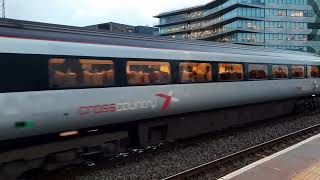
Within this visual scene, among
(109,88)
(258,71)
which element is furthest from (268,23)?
(109,88)

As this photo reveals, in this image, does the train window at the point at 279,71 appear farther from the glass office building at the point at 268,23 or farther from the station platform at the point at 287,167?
the glass office building at the point at 268,23

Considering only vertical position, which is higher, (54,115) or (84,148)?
(54,115)

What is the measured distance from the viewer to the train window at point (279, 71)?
56.0 ft

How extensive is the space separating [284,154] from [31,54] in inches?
274

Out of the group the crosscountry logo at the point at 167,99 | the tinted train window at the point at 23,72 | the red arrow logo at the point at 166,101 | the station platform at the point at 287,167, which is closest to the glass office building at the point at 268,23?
the crosscountry logo at the point at 167,99

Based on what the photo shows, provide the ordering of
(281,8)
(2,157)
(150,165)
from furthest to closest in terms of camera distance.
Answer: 1. (281,8)
2. (150,165)
3. (2,157)

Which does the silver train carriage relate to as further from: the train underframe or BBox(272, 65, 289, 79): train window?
BBox(272, 65, 289, 79): train window

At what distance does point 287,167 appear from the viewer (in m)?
9.48

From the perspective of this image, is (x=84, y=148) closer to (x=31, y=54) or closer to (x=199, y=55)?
(x=31, y=54)

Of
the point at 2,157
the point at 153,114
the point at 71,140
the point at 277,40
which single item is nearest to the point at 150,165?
the point at 153,114

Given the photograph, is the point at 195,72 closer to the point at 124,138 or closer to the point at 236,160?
the point at 236,160

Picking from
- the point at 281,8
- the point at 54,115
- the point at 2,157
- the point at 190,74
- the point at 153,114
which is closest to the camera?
the point at 2,157

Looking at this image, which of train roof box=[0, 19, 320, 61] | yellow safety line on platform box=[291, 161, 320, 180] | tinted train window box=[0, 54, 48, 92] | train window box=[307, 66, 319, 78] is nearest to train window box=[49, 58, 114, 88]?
tinted train window box=[0, 54, 48, 92]

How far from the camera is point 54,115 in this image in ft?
28.1
